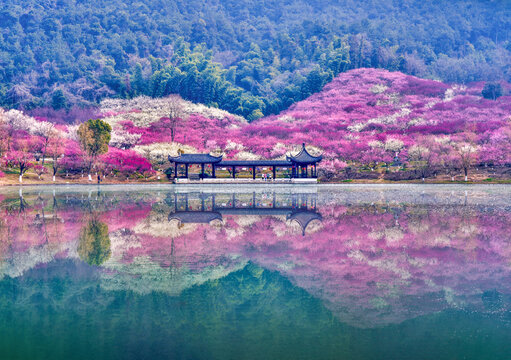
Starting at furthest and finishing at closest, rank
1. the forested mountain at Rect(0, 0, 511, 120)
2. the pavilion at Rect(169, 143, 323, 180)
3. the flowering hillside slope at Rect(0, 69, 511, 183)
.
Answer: the forested mountain at Rect(0, 0, 511, 120)
the flowering hillside slope at Rect(0, 69, 511, 183)
the pavilion at Rect(169, 143, 323, 180)

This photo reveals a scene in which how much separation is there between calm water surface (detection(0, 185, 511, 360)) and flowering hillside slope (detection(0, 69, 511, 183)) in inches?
1610

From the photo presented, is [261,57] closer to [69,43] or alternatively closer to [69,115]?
[69,43]

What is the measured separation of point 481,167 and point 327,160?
A: 2036 cm

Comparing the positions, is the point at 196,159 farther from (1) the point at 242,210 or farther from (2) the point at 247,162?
(1) the point at 242,210

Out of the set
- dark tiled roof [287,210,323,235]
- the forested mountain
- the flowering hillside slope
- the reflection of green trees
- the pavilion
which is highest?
the forested mountain

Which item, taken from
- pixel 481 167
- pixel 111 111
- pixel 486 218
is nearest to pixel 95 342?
pixel 486 218

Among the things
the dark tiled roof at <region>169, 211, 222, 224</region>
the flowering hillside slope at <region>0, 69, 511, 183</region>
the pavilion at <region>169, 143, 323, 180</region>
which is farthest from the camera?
the flowering hillside slope at <region>0, 69, 511, 183</region>

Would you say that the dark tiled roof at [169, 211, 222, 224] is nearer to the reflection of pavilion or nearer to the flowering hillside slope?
the reflection of pavilion

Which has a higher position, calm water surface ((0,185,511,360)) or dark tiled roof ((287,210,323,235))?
dark tiled roof ((287,210,323,235))

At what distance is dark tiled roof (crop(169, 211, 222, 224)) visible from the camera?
78.5 ft

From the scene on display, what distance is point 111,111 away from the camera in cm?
8850

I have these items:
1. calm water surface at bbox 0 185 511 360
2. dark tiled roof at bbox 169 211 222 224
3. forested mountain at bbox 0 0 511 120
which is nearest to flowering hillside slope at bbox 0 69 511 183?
forested mountain at bbox 0 0 511 120

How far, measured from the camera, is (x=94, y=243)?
17750 mm

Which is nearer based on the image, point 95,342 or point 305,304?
point 95,342
